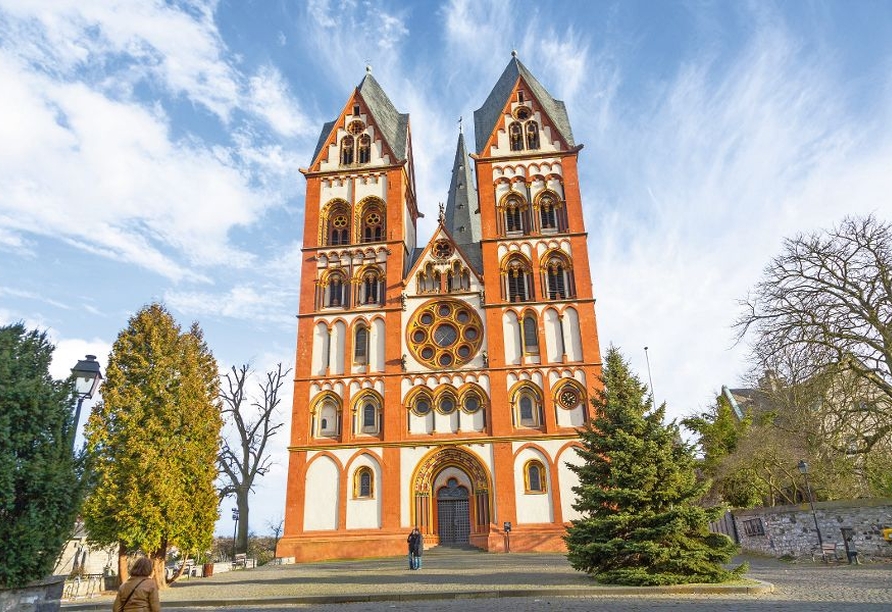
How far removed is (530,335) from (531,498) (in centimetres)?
761

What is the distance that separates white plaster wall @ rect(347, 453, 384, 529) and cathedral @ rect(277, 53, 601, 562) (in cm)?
5

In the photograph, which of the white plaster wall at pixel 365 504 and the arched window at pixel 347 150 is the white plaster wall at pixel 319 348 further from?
the arched window at pixel 347 150

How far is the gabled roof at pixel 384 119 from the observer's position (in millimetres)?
36375

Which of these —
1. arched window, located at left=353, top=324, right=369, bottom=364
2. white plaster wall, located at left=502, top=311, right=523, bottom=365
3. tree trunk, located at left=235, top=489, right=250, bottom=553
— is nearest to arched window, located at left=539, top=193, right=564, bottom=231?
white plaster wall, located at left=502, top=311, right=523, bottom=365

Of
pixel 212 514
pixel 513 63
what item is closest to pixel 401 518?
pixel 212 514

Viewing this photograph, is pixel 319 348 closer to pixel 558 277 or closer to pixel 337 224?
pixel 337 224

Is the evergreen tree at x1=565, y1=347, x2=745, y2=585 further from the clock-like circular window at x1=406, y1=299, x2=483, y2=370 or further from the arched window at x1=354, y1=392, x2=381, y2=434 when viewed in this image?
the arched window at x1=354, y1=392, x2=381, y2=434

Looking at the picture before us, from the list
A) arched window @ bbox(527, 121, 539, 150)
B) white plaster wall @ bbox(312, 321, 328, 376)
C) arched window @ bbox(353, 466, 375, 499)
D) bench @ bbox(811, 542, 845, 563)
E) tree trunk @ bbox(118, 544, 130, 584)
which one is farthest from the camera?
arched window @ bbox(527, 121, 539, 150)

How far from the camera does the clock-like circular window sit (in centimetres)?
3033

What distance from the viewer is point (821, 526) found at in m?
19.0

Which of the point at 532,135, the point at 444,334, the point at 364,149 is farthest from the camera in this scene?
the point at 364,149

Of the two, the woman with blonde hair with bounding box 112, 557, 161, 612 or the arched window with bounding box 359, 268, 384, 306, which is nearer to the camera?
the woman with blonde hair with bounding box 112, 557, 161, 612

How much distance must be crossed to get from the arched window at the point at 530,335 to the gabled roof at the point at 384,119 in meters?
12.0

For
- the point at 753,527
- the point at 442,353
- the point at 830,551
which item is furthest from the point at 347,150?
the point at 830,551
